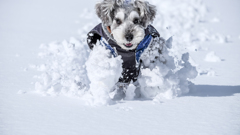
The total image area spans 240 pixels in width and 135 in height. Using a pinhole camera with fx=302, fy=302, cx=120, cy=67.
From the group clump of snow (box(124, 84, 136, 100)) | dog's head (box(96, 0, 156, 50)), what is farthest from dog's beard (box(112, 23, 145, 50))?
clump of snow (box(124, 84, 136, 100))

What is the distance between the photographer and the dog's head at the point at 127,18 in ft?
13.3

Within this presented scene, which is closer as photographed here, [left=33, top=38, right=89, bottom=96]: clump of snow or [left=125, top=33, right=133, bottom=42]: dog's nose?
[left=125, top=33, right=133, bottom=42]: dog's nose

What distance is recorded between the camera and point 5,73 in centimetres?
517

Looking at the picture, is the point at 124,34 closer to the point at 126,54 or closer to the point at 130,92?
the point at 126,54

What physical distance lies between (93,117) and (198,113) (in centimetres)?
128

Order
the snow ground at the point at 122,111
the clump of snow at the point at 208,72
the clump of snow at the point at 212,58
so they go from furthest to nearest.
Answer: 1. the clump of snow at the point at 212,58
2. the clump of snow at the point at 208,72
3. the snow ground at the point at 122,111

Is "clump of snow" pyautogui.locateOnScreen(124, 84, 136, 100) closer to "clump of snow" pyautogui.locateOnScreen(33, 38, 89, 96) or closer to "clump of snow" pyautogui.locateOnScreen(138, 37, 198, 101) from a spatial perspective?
"clump of snow" pyautogui.locateOnScreen(138, 37, 198, 101)

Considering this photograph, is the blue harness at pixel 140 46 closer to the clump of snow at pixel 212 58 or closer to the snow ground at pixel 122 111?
the snow ground at pixel 122 111

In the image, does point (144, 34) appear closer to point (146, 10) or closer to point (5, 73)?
point (146, 10)

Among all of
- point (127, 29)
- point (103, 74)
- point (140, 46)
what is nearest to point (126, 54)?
point (140, 46)

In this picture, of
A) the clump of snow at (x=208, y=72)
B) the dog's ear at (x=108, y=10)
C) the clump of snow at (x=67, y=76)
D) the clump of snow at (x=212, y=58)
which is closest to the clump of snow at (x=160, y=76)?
the dog's ear at (x=108, y=10)

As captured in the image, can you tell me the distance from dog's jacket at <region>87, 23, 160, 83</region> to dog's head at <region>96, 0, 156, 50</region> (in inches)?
2.9

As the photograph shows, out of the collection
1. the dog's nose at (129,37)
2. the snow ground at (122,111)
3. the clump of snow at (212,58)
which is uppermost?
the dog's nose at (129,37)

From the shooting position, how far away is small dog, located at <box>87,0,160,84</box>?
412 cm
